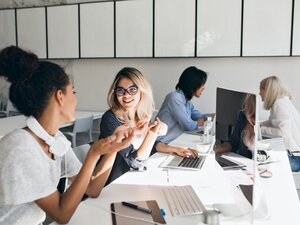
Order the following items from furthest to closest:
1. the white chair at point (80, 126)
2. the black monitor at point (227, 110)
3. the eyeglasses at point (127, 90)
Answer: the white chair at point (80, 126)
the eyeglasses at point (127, 90)
the black monitor at point (227, 110)

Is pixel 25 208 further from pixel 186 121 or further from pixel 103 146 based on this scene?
pixel 186 121

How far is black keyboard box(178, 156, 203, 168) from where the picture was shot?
197cm

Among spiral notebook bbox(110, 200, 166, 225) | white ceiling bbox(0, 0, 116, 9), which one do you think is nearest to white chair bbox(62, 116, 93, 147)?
white ceiling bbox(0, 0, 116, 9)

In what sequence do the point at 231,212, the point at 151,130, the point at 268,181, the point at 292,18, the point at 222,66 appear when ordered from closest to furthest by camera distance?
1. the point at 231,212
2. the point at 268,181
3. the point at 151,130
4. the point at 292,18
5. the point at 222,66

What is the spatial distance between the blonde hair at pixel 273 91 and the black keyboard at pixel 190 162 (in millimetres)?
1483

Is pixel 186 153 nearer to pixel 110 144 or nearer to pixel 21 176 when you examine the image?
pixel 110 144

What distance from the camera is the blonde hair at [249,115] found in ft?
3.67

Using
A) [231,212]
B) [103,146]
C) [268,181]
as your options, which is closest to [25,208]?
[103,146]

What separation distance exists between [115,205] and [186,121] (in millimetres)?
1891

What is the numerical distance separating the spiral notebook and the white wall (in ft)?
11.1

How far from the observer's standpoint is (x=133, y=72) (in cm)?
219

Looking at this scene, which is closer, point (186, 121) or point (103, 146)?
point (103, 146)

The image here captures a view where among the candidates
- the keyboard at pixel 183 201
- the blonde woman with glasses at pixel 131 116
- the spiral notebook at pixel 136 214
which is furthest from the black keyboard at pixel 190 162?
the spiral notebook at pixel 136 214

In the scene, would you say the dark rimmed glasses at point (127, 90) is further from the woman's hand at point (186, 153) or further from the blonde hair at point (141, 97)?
the woman's hand at point (186, 153)
